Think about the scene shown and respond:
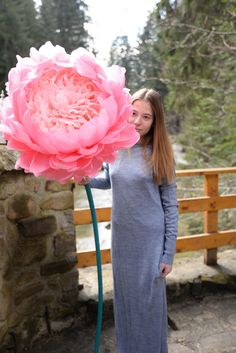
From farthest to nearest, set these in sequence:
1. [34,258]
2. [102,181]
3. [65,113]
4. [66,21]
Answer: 1. [66,21]
2. [34,258]
3. [102,181]
4. [65,113]

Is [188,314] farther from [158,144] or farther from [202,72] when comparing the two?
[202,72]

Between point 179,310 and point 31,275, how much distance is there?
1.20 m

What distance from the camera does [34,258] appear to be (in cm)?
224

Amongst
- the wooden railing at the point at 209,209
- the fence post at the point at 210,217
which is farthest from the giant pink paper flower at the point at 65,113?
the fence post at the point at 210,217

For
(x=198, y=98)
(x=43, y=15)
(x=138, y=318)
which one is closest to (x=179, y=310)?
(x=138, y=318)

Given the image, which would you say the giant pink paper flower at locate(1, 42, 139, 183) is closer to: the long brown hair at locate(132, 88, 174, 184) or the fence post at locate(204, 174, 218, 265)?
the long brown hair at locate(132, 88, 174, 184)

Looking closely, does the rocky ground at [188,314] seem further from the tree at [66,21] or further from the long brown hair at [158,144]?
the tree at [66,21]

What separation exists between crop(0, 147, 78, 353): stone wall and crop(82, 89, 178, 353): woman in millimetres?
630

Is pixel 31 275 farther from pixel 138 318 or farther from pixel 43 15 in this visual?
pixel 43 15

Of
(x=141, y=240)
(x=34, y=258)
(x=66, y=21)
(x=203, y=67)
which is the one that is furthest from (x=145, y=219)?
(x=66, y=21)

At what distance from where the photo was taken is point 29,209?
2.18 metres

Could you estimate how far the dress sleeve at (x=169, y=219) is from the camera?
1.70m

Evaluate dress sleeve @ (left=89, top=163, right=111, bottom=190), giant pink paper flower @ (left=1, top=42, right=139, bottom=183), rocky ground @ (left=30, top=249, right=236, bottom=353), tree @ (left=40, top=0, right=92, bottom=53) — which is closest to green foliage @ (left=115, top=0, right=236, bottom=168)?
rocky ground @ (left=30, top=249, right=236, bottom=353)

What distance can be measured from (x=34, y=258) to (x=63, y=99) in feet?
5.29
